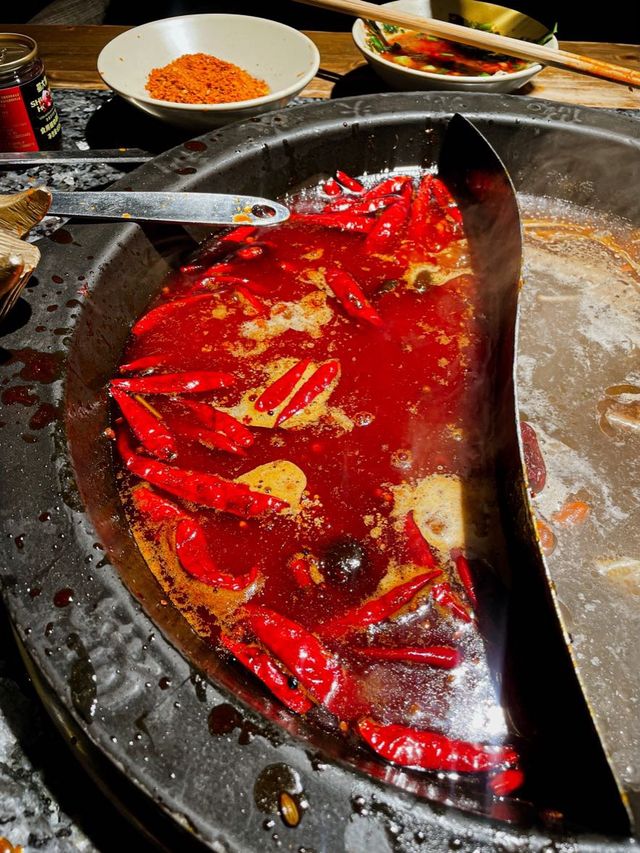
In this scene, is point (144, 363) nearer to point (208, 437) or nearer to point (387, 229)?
point (208, 437)

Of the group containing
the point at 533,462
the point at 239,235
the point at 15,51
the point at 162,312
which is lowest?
the point at 533,462

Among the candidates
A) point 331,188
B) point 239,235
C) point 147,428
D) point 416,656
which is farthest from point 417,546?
point 331,188

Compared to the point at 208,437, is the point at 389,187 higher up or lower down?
higher up

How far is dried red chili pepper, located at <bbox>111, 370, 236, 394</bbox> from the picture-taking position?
73.4 inches

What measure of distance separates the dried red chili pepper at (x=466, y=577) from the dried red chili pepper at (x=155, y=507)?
0.74 meters

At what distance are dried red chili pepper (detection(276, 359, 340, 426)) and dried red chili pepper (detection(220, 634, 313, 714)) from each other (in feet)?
2.23

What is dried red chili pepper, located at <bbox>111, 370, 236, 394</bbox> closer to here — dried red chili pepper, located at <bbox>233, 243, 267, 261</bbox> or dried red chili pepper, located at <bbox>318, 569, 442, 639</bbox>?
dried red chili pepper, located at <bbox>233, 243, 267, 261</bbox>

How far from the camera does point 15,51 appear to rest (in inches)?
101

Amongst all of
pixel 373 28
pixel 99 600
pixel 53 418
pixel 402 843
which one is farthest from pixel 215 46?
pixel 402 843

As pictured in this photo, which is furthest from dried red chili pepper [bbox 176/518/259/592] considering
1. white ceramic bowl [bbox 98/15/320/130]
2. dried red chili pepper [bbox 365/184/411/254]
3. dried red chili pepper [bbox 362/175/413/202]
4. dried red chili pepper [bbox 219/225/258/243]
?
white ceramic bowl [bbox 98/15/320/130]

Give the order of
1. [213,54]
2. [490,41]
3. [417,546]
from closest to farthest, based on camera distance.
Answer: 1. [417,546]
2. [490,41]
3. [213,54]

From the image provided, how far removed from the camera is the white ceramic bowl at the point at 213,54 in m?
2.66

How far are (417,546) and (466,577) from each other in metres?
0.15

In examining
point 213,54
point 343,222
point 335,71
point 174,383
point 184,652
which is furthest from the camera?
point 335,71
